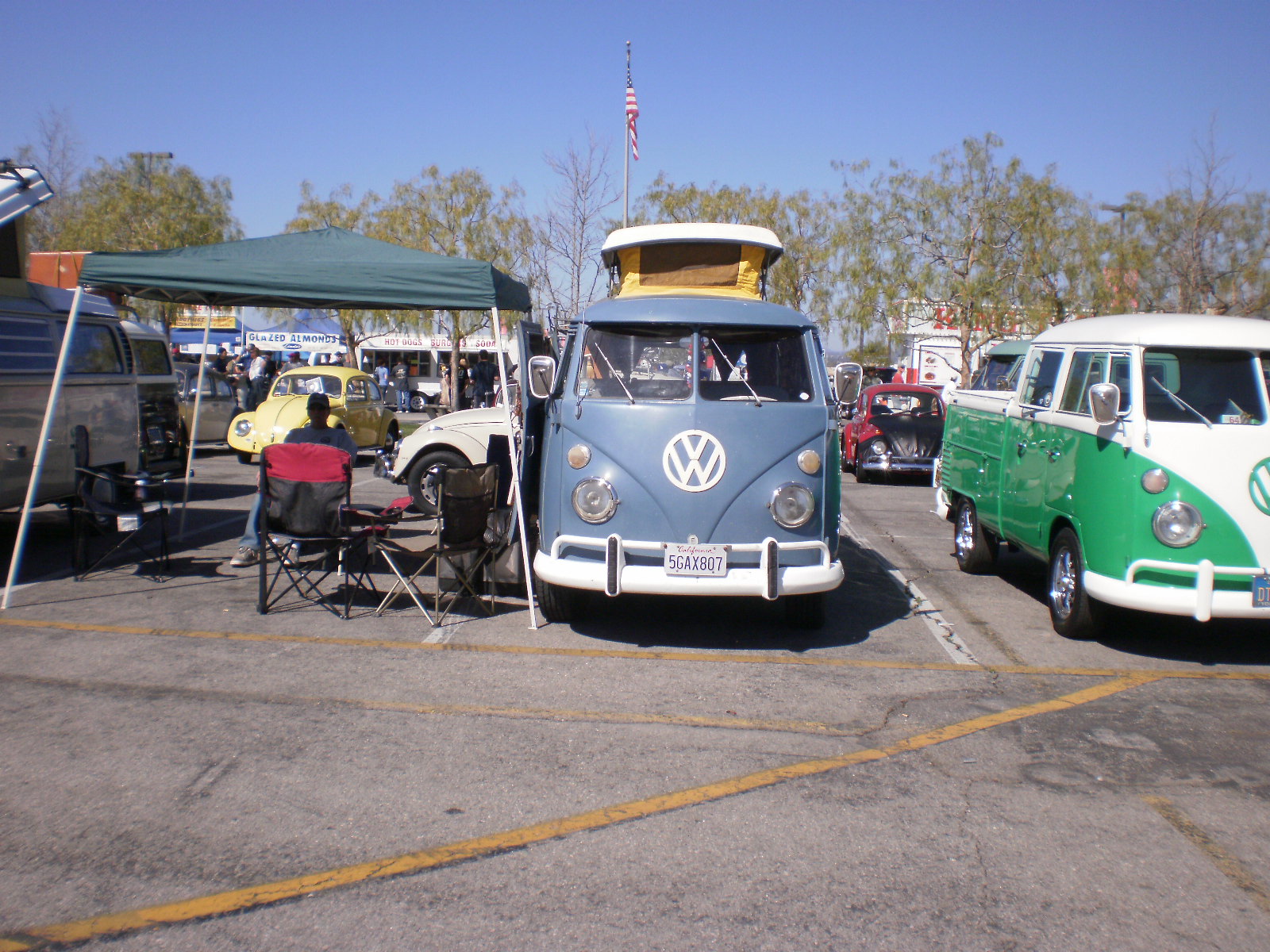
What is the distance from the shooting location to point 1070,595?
279 inches

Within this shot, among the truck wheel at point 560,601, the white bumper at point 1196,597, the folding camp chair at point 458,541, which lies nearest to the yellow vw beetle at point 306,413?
the folding camp chair at point 458,541

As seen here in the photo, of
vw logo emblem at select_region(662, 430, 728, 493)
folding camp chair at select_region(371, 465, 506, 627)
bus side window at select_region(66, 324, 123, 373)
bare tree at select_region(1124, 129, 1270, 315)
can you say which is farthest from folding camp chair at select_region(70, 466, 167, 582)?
bare tree at select_region(1124, 129, 1270, 315)

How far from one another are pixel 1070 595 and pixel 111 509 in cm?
747

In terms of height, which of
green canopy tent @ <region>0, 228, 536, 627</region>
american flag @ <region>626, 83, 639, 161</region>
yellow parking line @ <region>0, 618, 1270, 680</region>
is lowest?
yellow parking line @ <region>0, 618, 1270, 680</region>

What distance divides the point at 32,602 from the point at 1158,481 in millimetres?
7933

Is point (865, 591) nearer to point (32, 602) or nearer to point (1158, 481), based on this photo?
point (1158, 481)

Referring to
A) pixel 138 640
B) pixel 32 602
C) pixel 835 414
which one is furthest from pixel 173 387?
pixel 835 414

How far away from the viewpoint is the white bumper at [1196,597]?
608 cm

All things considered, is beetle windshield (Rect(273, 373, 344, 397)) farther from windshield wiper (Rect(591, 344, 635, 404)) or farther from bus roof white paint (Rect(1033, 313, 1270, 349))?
bus roof white paint (Rect(1033, 313, 1270, 349))

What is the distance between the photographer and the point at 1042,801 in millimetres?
4367

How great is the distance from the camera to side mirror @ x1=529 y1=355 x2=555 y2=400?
7.03 m

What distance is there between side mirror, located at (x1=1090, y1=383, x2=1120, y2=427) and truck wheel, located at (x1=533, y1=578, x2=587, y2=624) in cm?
362

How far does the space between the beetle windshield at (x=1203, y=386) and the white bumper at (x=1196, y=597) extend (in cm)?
94

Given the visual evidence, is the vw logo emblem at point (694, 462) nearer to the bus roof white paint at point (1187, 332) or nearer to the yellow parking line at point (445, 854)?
the yellow parking line at point (445, 854)
